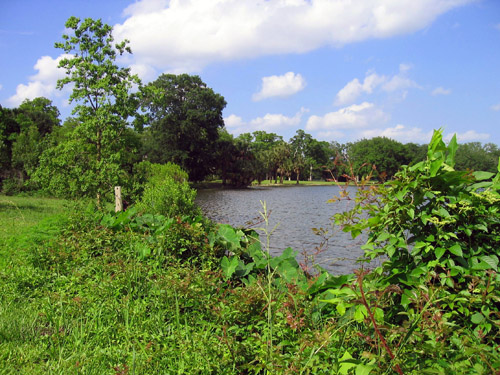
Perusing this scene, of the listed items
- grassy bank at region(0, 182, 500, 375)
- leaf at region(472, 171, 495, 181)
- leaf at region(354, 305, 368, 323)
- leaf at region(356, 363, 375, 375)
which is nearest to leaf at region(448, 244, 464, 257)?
grassy bank at region(0, 182, 500, 375)

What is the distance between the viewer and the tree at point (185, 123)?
48656mm

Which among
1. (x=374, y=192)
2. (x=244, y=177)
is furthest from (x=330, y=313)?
(x=244, y=177)

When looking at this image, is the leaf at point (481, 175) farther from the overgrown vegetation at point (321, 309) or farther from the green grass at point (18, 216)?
the green grass at point (18, 216)

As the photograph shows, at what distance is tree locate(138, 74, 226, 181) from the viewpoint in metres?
48.7

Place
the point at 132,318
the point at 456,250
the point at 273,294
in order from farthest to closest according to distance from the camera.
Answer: the point at 273,294 < the point at 132,318 < the point at 456,250

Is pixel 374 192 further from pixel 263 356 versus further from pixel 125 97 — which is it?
pixel 125 97

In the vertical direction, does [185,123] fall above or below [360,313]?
above

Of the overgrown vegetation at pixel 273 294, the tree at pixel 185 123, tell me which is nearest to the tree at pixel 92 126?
the overgrown vegetation at pixel 273 294

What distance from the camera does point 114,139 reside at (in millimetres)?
15742

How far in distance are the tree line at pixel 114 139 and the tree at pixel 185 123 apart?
136 millimetres

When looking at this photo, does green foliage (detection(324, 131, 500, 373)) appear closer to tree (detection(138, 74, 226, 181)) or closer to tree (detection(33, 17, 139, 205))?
tree (detection(33, 17, 139, 205))

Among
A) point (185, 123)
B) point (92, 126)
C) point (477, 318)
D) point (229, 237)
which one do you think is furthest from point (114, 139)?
point (185, 123)

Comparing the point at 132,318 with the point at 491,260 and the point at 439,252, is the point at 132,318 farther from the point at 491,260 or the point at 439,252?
the point at 491,260

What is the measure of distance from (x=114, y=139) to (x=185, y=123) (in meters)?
33.1
